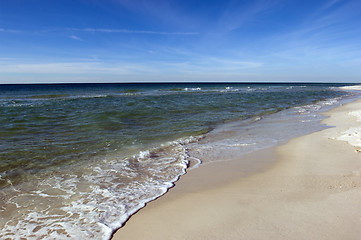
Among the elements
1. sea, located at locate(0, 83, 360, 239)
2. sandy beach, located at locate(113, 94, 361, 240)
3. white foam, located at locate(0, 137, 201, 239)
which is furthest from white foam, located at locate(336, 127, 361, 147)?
white foam, located at locate(0, 137, 201, 239)

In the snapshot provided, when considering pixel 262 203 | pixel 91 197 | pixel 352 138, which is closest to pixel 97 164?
pixel 91 197

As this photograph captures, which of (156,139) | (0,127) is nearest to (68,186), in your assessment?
(156,139)

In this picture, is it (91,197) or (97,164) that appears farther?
(97,164)

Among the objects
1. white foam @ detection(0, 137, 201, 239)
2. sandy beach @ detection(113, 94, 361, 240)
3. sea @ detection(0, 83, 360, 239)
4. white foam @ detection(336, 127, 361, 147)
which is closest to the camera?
sandy beach @ detection(113, 94, 361, 240)

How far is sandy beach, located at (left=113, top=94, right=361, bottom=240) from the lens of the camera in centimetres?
282

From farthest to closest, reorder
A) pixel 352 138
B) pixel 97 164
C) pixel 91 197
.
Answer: pixel 352 138 < pixel 97 164 < pixel 91 197

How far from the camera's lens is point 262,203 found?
3.46 meters

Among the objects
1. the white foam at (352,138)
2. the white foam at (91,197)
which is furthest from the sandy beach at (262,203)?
the white foam at (352,138)

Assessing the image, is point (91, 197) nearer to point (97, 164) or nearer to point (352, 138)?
point (97, 164)

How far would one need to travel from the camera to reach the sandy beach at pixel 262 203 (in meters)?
2.82

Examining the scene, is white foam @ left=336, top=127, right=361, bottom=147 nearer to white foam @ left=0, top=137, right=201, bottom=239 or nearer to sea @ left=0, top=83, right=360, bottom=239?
sea @ left=0, top=83, right=360, bottom=239

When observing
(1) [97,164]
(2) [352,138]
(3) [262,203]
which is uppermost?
(2) [352,138]

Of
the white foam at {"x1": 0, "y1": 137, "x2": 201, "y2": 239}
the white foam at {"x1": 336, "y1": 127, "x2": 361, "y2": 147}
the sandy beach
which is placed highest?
the white foam at {"x1": 336, "y1": 127, "x2": 361, "y2": 147}

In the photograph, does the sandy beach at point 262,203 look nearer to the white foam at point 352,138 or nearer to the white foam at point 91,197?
the white foam at point 91,197
